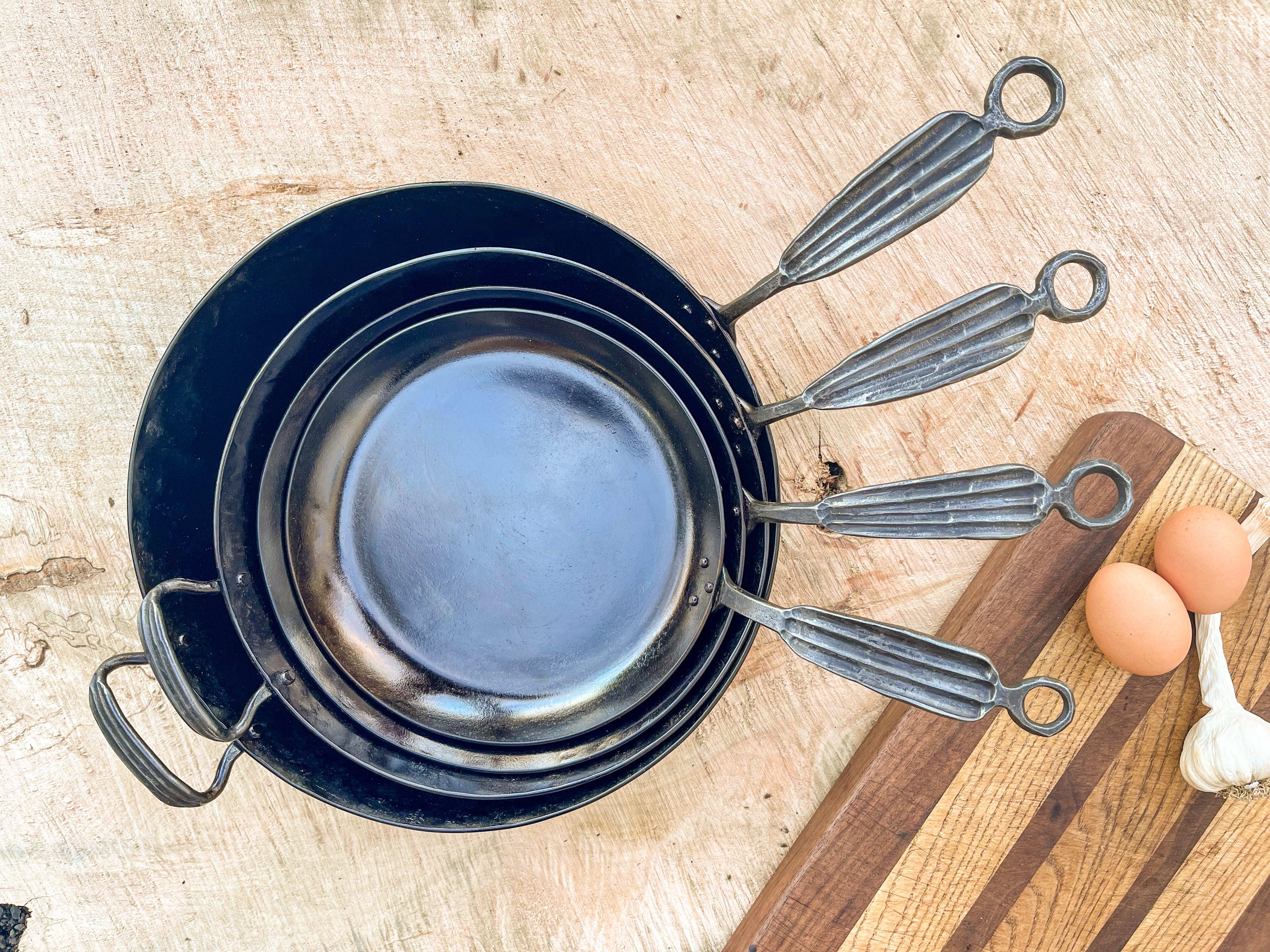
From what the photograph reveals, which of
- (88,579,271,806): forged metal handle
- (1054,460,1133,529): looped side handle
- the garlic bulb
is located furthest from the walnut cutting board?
(88,579,271,806): forged metal handle

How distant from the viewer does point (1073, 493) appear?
420mm

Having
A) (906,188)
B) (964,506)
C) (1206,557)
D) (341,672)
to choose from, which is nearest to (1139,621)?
(1206,557)

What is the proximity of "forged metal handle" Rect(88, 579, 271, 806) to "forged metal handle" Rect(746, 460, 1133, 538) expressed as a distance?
0.33 metres

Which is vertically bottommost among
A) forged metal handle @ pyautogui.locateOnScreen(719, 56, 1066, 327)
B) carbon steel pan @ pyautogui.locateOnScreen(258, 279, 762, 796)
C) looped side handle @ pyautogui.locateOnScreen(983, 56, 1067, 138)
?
carbon steel pan @ pyautogui.locateOnScreen(258, 279, 762, 796)

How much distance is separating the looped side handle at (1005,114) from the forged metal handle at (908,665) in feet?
0.87

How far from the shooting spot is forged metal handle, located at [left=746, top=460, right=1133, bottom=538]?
0.41m

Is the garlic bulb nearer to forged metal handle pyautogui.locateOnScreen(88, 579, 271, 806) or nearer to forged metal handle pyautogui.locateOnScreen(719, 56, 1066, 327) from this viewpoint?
forged metal handle pyautogui.locateOnScreen(719, 56, 1066, 327)

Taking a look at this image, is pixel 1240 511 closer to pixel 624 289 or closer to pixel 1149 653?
pixel 1149 653

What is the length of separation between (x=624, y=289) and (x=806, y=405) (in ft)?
0.40

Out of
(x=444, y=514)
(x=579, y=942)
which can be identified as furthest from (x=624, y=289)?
(x=579, y=942)

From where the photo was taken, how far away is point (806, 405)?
0.43 metres

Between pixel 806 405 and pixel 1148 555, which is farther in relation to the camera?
pixel 1148 555

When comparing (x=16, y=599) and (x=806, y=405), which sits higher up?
(x=806, y=405)

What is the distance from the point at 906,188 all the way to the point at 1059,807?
44cm
